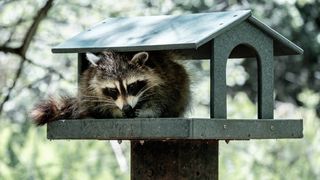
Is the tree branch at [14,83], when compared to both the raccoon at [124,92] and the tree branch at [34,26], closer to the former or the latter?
the tree branch at [34,26]

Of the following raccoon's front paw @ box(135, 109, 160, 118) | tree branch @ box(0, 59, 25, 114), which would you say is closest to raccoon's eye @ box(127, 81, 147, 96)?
raccoon's front paw @ box(135, 109, 160, 118)

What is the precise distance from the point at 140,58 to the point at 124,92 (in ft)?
0.82

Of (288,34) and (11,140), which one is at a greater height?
(288,34)

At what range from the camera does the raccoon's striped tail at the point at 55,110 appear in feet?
17.6

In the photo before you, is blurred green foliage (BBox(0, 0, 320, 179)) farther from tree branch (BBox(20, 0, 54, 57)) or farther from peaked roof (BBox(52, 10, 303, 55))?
peaked roof (BBox(52, 10, 303, 55))

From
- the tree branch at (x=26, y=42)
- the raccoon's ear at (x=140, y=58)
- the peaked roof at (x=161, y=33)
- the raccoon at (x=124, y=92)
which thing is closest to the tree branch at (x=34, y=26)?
the tree branch at (x=26, y=42)

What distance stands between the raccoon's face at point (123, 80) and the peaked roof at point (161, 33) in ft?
0.48

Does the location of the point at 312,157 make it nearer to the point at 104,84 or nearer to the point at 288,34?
the point at 288,34

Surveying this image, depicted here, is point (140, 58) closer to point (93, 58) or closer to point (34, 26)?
point (93, 58)

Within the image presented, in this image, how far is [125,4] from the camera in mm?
8633

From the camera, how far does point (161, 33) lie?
533cm

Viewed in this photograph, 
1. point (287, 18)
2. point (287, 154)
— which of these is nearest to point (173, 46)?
point (287, 154)

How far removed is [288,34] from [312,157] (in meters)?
2.97

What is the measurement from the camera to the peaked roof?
16.8ft
